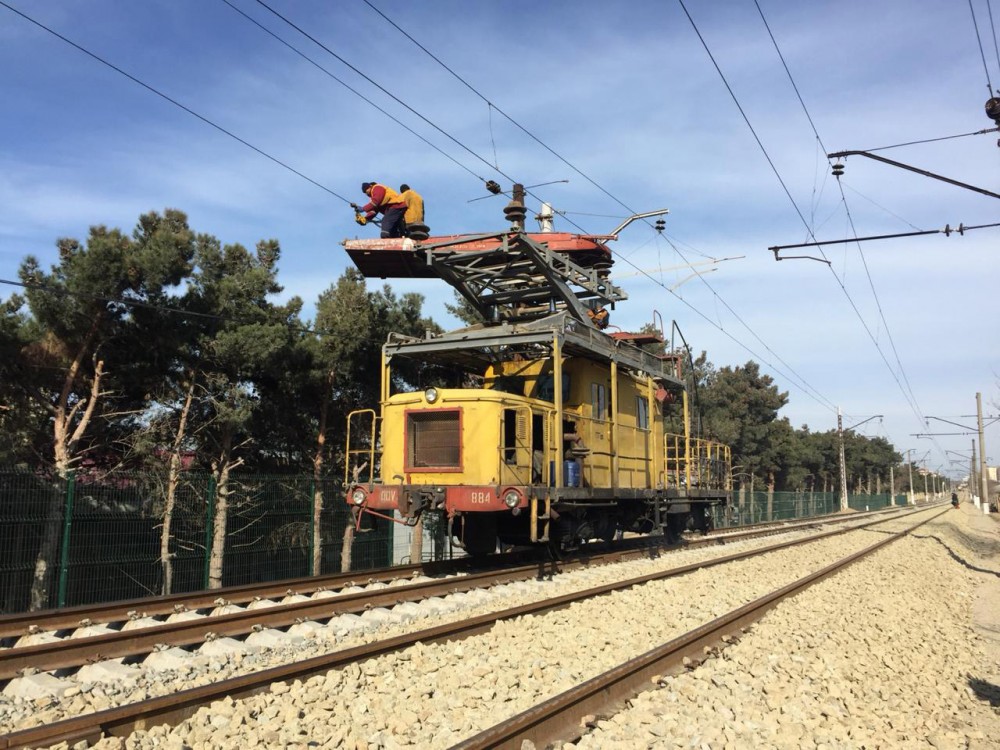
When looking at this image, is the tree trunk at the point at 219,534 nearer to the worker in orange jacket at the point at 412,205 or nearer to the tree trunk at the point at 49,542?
the tree trunk at the point at 49,542

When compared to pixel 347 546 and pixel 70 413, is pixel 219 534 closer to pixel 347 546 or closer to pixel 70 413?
pixel 347 546

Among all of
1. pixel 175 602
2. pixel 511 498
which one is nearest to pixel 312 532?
pixel 175 602

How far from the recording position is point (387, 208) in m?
12.4

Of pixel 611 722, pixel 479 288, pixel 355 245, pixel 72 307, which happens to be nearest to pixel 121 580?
pixel 72 307

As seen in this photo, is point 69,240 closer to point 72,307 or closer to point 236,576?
point 72,307

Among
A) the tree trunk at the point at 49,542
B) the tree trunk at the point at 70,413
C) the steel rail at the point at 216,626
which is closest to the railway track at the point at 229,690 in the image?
the steel rail at the point at 216,626

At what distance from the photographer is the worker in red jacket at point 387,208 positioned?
12.3 meters

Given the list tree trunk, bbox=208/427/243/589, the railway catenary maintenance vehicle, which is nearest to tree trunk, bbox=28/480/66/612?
tree trunk, bbox=208/427/243/589

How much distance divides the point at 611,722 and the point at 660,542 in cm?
1334

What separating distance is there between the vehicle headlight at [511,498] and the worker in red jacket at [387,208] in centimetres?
489

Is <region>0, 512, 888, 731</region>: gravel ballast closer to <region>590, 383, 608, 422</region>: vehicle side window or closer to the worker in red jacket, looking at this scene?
<region>590, 383, 608, 422</region>: vehicle side window

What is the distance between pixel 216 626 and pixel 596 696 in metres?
3.95

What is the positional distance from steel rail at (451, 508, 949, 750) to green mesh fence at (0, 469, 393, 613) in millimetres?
5532

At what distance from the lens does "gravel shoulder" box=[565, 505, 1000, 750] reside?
201 inches
